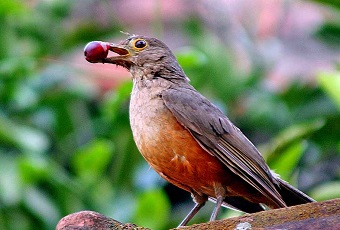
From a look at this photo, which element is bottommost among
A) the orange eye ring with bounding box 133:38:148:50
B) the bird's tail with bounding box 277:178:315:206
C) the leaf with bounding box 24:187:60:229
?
the leaf with bounding box 24:187:60:229

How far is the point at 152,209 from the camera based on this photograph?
20.0ft

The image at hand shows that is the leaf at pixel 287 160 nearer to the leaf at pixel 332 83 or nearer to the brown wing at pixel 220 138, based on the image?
the leaf at pixel 332 83

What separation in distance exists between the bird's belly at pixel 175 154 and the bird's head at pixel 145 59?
0.57 metres

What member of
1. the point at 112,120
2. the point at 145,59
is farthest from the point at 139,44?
the point at 112,120

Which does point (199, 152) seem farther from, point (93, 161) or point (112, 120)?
point (112, 120)

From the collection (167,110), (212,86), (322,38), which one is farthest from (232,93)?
(167,110)

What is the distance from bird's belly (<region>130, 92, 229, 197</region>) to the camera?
4305mm

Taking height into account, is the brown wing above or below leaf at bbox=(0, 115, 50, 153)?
above

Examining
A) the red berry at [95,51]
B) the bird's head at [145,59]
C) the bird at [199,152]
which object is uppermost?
the red berry at [95,51]

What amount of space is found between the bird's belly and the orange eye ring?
0.74 meters

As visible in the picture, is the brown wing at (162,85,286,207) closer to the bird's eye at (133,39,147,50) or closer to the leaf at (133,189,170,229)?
the bird's eye at (133,39,147,50)

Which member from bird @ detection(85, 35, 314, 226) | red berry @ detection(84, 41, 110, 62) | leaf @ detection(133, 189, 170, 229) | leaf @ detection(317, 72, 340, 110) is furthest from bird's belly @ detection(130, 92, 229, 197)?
leaf @ detection(133, 189, 170, 229)

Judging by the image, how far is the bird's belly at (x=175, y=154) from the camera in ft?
14.1

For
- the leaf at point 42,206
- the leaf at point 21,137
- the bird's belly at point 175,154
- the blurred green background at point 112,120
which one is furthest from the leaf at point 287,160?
the leaf at point 21,137
